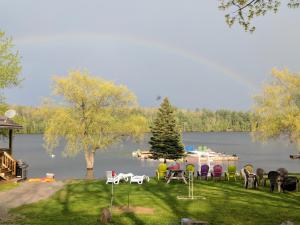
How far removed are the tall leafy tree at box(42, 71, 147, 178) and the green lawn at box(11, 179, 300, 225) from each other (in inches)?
619

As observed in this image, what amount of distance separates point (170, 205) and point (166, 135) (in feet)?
140

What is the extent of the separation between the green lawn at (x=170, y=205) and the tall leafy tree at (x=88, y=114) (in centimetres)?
1571

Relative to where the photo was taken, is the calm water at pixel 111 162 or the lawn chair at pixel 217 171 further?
the calm water at pixel 111 162

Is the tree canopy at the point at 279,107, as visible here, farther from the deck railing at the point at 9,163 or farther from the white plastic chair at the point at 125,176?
the deck railing at the point at 9,163

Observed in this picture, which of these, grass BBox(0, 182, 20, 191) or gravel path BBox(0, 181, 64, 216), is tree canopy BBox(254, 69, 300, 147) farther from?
grass BBox(0, 182, 20, 191)

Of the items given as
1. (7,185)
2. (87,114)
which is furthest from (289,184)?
(87,114)

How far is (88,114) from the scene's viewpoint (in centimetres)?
3312

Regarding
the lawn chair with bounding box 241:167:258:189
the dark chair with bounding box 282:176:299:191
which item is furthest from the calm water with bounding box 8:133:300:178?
the dark chair with bounding box 282:176:299:191

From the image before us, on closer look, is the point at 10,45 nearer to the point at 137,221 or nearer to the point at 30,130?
the point at 137,221

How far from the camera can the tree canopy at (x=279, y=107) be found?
29.8 metres

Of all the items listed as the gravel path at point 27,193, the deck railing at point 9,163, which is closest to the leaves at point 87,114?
the deck railing at point 9,163

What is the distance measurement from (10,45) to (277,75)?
848 inches

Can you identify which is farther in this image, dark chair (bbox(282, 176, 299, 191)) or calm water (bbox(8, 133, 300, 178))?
calm water (bbox(8, 133, 300, 178))

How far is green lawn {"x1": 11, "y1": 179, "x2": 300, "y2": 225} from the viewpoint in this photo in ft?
36.1
